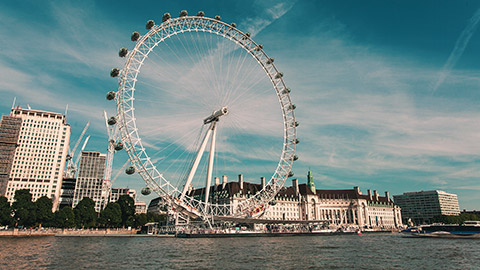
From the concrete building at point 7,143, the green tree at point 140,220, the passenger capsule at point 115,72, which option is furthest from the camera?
the concrete building at point 7,143

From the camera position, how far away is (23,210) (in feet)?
280

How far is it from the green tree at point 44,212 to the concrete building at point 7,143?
5463 cm

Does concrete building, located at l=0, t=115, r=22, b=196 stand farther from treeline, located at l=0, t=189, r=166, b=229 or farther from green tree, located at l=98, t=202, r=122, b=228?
green tree, located at l=98, t=202, r=122, b=228

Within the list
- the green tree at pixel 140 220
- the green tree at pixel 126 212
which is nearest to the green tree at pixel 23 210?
the green tree at pixel 126 212

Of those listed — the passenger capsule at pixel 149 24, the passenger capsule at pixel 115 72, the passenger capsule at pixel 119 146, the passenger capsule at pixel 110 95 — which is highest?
the passenger capsule at pixel 149 24

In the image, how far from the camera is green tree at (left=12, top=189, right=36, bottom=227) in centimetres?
8531

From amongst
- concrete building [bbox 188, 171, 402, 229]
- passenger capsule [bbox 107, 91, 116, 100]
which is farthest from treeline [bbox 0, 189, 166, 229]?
passenger capsule [bbox 107, 91, 116, 100]

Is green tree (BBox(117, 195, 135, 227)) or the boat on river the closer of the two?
the boat on river

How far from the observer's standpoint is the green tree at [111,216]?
101 meters

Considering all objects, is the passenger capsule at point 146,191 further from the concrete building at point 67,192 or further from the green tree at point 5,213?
the concrete building at point 67,192

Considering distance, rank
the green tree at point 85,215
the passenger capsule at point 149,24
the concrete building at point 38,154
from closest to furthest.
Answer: the passenger capsule at point 149,24, the green tree at point 85,215, the concrete building at point 38,154

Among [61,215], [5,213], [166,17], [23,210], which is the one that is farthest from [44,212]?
[166,17]

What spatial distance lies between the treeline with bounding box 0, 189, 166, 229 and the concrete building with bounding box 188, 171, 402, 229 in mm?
41019

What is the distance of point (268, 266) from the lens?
1158 inches
